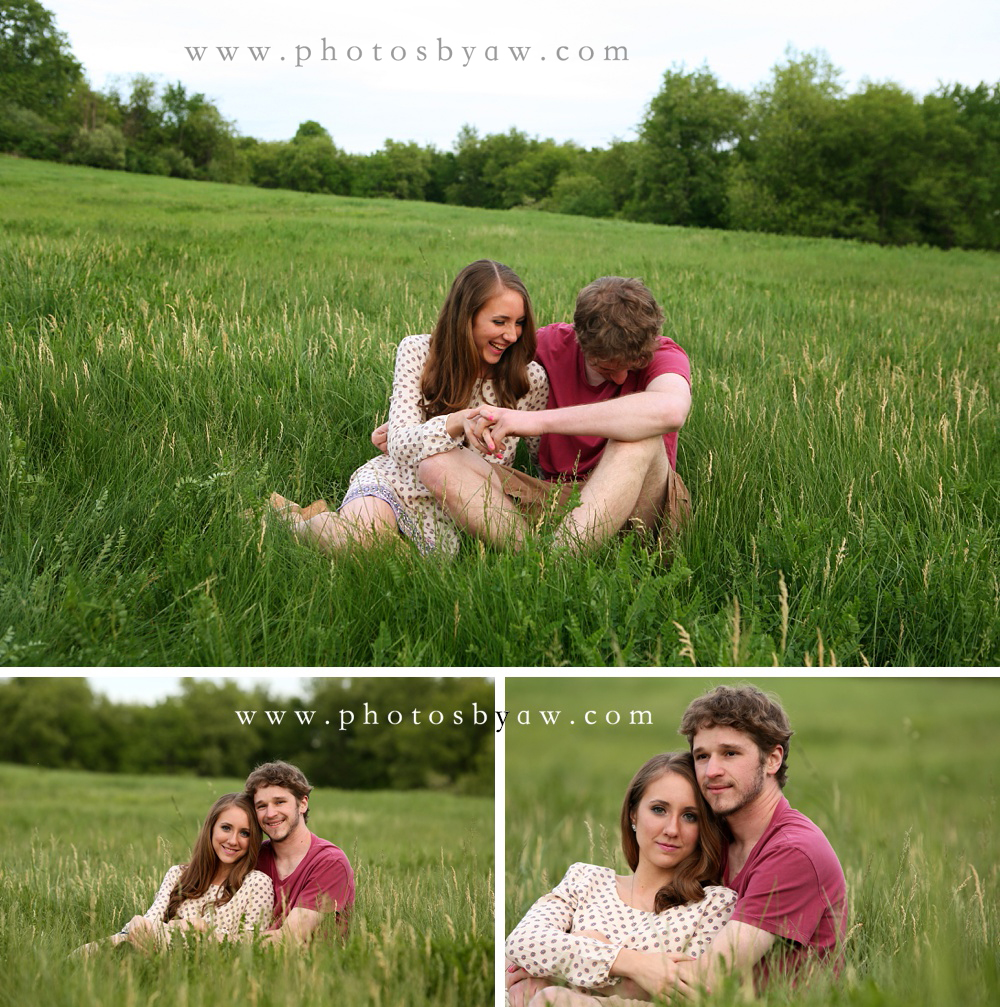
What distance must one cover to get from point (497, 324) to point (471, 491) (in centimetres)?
62

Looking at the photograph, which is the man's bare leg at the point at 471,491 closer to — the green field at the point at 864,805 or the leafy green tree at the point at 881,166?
the green field at the point at 864,805

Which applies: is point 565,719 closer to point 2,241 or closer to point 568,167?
point 2,241

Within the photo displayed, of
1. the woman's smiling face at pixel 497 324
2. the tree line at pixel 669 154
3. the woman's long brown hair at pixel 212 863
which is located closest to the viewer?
the woman's long brown hair at pixel 212 863

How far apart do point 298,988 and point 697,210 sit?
141ft

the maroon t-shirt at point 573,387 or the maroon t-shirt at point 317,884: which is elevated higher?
the maroon t-shirt at point 573,387

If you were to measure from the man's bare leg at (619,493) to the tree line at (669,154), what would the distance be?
16328 millimetres

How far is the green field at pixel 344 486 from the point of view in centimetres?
239

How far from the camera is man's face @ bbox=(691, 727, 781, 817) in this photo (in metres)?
1.94

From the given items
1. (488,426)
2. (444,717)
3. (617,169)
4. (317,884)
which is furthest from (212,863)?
(617,169)

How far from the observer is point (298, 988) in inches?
67.2

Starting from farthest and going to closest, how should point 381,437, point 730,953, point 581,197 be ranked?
point 581,197 < point 381,437 < point 730,953

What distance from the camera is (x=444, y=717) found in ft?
6.64

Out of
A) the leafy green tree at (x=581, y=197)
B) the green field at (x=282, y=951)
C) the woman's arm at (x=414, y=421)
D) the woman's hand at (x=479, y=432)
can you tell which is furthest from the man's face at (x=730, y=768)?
the leafy green tree at (x=581, y=197)

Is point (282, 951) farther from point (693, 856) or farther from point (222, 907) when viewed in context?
point (693, 856)
